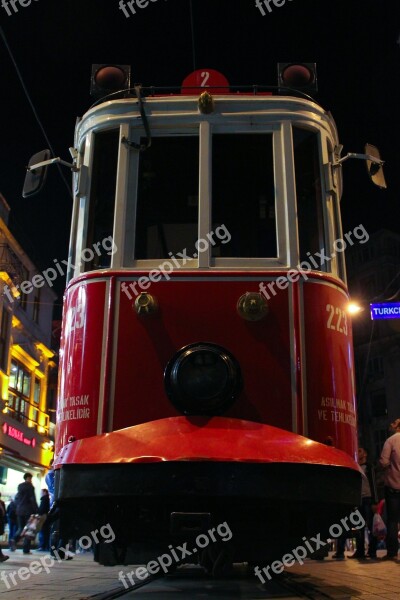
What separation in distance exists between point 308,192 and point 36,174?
6.64 ft

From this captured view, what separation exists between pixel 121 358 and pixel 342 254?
180 cm

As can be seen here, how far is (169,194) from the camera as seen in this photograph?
16.5 ft

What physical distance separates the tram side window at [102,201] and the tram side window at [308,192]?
53.2 inches

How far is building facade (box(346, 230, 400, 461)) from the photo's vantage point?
1737 inches

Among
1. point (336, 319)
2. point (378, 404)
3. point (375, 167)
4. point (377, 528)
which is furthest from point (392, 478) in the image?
point (378, 404)

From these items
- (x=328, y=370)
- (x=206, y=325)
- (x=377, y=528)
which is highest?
(x=206, y=325)

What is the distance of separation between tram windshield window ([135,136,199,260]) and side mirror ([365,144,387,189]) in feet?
4.44

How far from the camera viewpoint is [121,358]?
14.2ft

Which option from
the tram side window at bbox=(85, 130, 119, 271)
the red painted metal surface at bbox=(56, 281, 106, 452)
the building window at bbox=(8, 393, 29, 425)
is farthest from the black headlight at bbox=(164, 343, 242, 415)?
the building window at bbox=(8, 393, 29, 425)

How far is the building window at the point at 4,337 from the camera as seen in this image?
2103 centimetres

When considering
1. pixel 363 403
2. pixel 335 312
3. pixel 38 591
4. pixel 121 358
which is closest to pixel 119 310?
pixel 121 358

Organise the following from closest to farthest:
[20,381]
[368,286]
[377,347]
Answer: [20,381]
[377,347]
[368,286]

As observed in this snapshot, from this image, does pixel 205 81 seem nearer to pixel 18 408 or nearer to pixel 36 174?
pixel 36 174

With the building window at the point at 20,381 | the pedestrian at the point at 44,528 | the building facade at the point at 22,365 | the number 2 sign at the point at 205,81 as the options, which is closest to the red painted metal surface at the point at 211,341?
the number 2 sign at the point at 205,81
